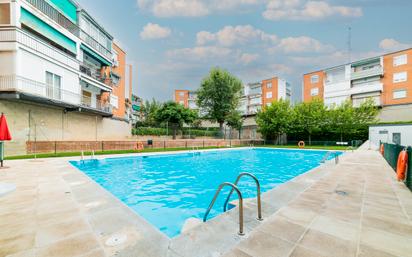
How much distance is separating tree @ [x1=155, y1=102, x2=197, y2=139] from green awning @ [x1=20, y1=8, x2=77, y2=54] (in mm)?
12856

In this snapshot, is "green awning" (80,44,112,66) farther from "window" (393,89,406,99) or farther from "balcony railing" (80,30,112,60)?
"window" (393,89,406,99)

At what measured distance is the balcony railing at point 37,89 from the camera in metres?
11.9

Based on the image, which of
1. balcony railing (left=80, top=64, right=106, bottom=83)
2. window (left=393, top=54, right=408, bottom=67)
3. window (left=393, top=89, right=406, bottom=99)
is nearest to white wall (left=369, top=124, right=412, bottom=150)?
window (left=393, top=89, right=406, bottom=99)

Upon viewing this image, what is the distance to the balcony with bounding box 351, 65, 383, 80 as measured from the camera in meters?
29.1

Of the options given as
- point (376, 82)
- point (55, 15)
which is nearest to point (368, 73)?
point (376, 82)

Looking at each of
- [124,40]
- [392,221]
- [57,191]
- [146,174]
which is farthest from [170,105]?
[392,221]

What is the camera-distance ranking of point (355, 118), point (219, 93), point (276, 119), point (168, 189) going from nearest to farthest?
point (168, 189) → point (355, 118) → point (276, 119) → point (219, 93)

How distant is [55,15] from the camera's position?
50.8ft

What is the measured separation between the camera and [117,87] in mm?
26125

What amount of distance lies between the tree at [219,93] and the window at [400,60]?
986 inches

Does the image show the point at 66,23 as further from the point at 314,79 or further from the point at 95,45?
the point at 314,79

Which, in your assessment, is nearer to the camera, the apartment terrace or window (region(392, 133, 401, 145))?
the apartment terrace

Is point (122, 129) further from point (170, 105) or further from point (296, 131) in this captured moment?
point (296, 131)

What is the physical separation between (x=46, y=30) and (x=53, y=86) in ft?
15.7
